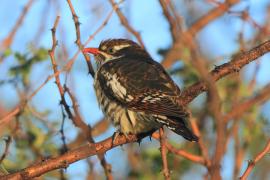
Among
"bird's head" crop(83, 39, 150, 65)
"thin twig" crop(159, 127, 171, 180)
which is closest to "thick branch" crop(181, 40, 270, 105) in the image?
"thin twig" crop(159, 127, 171, 180)

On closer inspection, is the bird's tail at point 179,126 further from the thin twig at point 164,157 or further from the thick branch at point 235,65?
the thick branch at point 235,65

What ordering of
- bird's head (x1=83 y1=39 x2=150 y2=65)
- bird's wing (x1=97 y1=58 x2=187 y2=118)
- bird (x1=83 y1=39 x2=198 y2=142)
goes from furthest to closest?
bird's head (x1=83 y1=39 x2=150 y2=65) → bird's wing (x1=97 y1=58 x2=187 y2=118) → bird (x1=83 y1=39 x2=198 y2=142)

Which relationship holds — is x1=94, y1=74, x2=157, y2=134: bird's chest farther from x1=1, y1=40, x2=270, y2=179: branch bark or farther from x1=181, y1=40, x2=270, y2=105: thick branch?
x1=181, y1=40, x2=270, y2=105: thick branch

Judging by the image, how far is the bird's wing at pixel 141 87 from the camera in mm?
5012

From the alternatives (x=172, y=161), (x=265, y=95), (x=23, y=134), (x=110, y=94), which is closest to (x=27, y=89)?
(x=23, y=134)

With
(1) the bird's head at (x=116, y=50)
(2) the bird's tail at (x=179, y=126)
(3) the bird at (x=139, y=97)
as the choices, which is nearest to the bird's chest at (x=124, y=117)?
(3) the bird at (x=139, y=97)

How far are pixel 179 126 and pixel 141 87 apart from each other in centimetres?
69

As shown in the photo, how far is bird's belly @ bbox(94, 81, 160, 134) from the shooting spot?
5160mm

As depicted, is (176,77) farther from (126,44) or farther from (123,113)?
(123,113)

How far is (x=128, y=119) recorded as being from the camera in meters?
5.24

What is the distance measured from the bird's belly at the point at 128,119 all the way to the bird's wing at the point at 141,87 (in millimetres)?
59

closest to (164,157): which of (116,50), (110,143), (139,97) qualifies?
(110,143)

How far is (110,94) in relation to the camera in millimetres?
5383

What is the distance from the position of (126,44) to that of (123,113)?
1236mm
